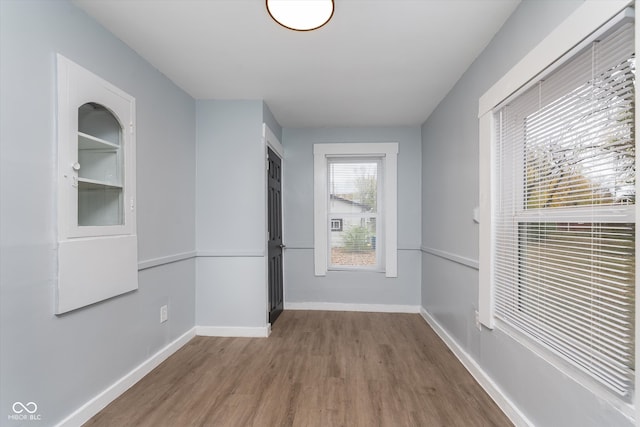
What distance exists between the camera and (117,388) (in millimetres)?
2164

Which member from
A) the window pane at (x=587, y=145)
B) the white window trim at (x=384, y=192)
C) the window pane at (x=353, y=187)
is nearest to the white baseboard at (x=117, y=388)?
the white window trim at (x=384, y=192)

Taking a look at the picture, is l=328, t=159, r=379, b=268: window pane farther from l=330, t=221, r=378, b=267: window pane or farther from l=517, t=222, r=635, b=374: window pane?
l=517, t=222, r=635, b=374: window pane

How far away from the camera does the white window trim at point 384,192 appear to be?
4.23 m

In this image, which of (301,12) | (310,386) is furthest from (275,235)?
(301,12)

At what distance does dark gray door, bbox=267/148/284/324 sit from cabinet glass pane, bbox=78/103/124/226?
5.34 ft

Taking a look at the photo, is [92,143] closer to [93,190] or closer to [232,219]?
[93,190]

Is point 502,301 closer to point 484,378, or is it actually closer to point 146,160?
point 484,378

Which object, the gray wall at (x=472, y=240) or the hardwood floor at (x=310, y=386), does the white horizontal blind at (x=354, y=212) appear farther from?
the hardwood floor at (x=310, y=386)

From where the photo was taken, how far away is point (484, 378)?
2.26m

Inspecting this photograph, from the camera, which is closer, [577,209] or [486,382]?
[577,209]

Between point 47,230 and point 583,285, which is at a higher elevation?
point 47,230

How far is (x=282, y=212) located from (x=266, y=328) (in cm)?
159

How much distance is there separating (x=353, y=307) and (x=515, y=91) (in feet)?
10.4

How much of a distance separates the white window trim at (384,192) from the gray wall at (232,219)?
1.10 m
